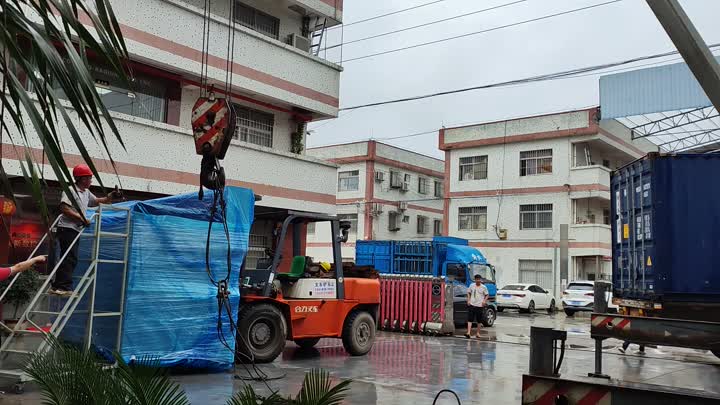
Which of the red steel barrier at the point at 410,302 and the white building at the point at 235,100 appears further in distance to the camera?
the red steel barrier at the point at 410,302

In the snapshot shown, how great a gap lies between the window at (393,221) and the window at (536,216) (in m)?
8.46

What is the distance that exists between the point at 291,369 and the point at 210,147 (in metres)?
4.59

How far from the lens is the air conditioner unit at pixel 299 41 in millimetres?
17562

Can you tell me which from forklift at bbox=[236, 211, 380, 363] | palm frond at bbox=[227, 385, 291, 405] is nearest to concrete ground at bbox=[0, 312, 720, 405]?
forklift at bbox=[236, 211, 380, 363]

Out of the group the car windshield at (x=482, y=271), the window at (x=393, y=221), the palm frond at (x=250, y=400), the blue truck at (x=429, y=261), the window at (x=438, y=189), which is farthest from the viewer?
the window at (x=438, y=189)

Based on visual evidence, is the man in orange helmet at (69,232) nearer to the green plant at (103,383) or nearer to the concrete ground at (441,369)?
the concrete ground at (441,369)

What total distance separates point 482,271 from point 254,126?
933cm

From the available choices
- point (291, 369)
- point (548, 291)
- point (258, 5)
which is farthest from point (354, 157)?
point (291, 369)

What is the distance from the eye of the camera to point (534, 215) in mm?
34219

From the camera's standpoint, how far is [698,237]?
9977mm

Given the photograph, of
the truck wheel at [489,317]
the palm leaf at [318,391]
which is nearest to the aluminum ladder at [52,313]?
the palm leaf at [318,391]

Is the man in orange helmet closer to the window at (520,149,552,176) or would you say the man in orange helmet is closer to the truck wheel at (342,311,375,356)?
the truck wheel at (342,311,375,356)

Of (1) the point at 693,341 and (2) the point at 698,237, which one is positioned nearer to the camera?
(1) the point at 693,341

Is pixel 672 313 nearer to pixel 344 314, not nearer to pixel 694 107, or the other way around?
pixel 344 314
